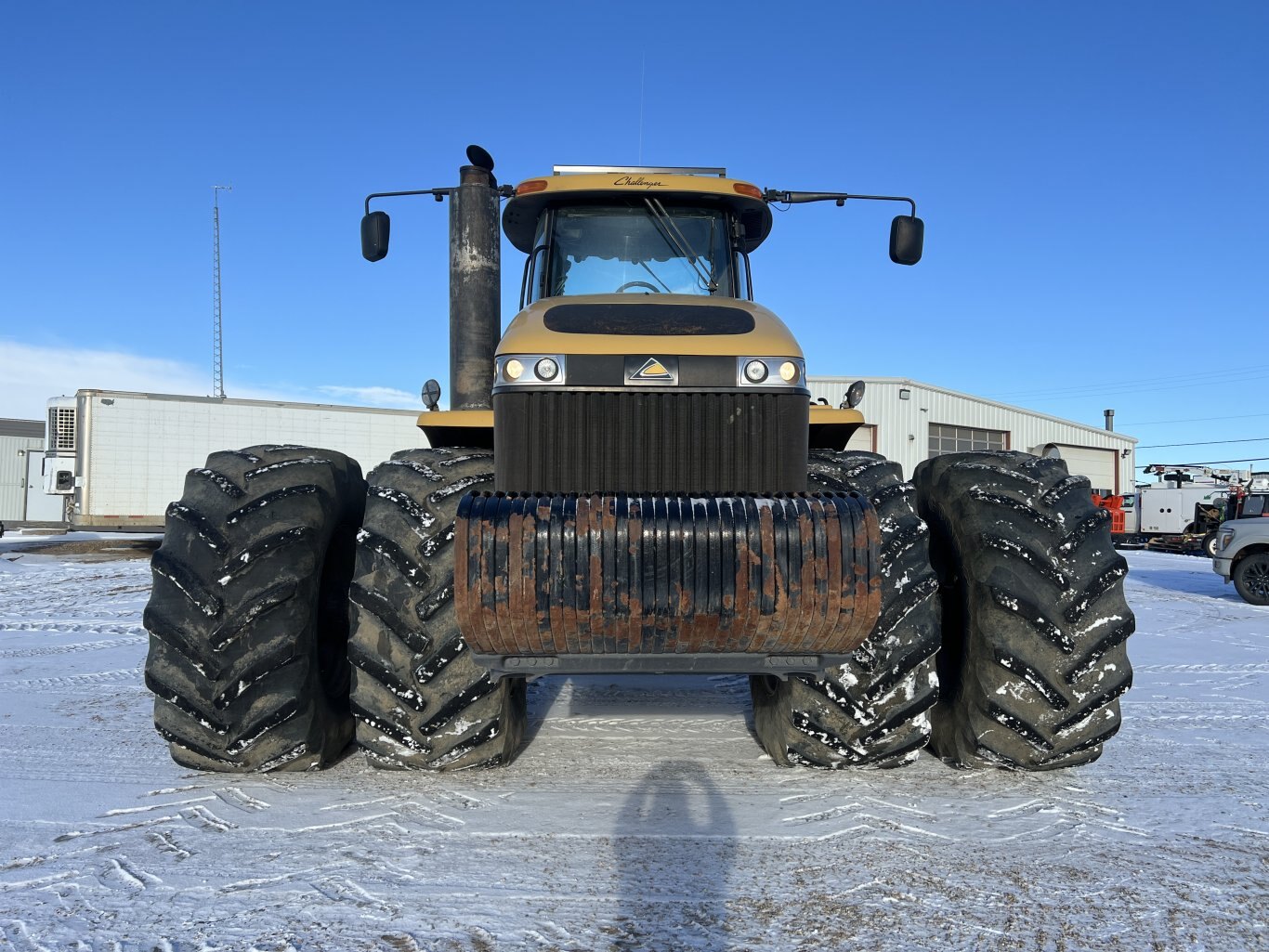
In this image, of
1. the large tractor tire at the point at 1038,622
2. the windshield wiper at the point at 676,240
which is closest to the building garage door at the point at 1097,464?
the windshield wiper at the point at 676,240

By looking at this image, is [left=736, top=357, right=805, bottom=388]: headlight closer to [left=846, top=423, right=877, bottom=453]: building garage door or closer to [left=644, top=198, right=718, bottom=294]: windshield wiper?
[left=644, top=198, right=718, bottom=294]: windshield wiper

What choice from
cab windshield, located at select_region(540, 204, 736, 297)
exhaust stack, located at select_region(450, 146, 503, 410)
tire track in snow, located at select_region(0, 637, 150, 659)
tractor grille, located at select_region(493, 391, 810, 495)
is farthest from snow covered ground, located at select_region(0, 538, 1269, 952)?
tire track in snow, located at select_region(0, 637, 150, 659)

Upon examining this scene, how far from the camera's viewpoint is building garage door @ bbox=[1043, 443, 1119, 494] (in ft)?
134

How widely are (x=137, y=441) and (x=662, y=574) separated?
74.8 feet

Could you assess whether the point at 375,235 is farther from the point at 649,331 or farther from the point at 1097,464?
the point at 1097,464

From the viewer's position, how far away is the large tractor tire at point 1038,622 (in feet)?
13.1

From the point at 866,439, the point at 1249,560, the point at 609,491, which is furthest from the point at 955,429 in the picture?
the point at 609,491

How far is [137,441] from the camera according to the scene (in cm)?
2236

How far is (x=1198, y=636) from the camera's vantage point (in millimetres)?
10305

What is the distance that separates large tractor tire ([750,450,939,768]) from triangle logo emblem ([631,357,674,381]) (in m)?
0.87

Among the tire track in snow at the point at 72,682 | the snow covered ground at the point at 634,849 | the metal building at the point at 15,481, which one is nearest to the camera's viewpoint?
the snow covered ground at the point at 634,849

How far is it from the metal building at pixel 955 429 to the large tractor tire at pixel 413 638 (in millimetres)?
26695

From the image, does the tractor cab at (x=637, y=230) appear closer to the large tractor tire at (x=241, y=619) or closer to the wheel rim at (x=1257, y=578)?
the large tractor tire at (x=241, y=619)

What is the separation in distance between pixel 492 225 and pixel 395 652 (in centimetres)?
251
